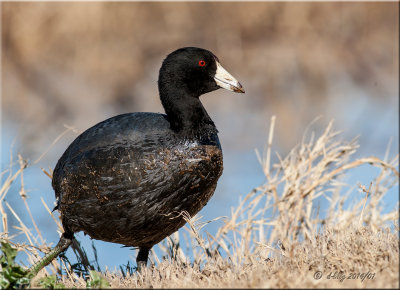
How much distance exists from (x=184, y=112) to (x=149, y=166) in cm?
47

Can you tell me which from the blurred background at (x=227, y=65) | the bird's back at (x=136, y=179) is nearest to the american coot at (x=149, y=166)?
A: the bird's back at (x=136, y=179)

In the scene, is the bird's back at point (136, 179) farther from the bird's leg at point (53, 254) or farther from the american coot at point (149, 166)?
the bird's leg at point (53, 254)

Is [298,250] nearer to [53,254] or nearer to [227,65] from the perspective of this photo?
[53,254]

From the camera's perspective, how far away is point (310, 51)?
11383 millimetres

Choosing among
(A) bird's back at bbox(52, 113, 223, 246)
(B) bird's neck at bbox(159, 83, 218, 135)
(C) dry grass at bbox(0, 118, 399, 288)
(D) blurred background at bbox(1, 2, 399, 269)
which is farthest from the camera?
(D) blurred background at bbox(1, 2, 399, 269)

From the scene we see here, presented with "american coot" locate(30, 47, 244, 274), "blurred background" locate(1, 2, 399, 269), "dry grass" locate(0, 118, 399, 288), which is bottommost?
"dry grass" locate(0, 118, 399, 288)

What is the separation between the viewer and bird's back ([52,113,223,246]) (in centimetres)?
409

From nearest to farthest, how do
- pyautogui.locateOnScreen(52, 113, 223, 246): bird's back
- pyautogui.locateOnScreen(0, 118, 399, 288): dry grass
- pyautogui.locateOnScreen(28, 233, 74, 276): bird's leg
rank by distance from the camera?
1. pyautogui.locateOnScreen(0, 118, 399, 288): dry grass
2. pyautogui.locateOnScreen(52, 113, 223, 246): bird's back
3. pyautogui.locateOnScreen(28, 233, 74, 276): bird's leg

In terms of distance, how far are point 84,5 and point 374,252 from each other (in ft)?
28.0

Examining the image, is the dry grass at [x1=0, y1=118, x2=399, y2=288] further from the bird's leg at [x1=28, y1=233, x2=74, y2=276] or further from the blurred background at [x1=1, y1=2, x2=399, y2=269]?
the blurred background at [x1=1, y1=2, x2=399, y2=269]

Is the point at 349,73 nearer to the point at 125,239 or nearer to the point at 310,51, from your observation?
the point at 310,51

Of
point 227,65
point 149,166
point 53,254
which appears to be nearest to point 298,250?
point 149,166

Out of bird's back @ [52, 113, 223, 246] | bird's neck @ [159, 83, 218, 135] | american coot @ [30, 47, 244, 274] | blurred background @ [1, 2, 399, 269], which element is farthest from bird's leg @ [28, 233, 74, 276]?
blurred background @ [1, 2, 399, 269]

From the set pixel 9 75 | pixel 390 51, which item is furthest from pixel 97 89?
pixel 390 51
